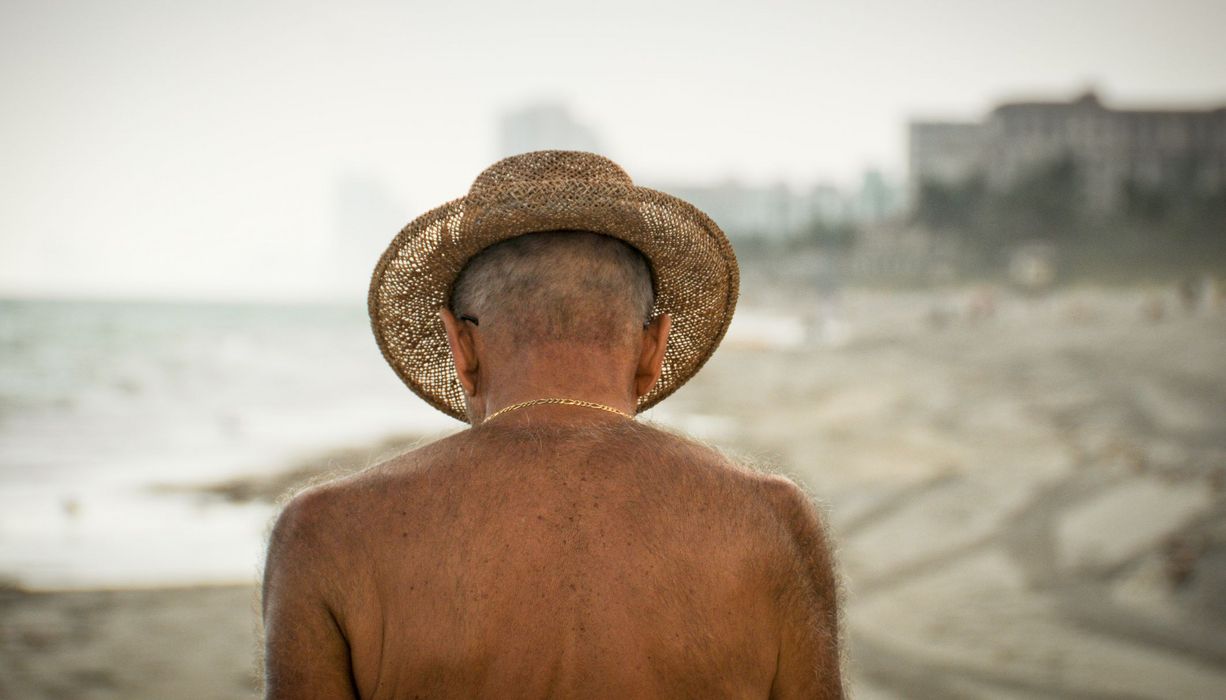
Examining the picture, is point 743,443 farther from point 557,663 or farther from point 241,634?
point 557,663

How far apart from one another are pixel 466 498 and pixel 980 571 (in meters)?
6.36

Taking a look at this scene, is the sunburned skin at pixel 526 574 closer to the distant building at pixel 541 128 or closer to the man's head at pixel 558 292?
the man's head at pixel 558 292

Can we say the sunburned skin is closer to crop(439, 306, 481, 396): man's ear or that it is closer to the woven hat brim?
crop(439, 306, 481, 396): man's ear

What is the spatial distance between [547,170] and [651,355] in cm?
41

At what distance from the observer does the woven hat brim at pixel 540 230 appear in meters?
1.62

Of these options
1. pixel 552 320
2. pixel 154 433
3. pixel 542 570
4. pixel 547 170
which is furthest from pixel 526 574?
pixel 154 433

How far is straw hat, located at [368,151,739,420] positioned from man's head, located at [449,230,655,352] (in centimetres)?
3

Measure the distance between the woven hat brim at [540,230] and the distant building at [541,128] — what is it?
487 feet

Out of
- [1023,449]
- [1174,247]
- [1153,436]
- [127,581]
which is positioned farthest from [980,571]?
[1174,247]

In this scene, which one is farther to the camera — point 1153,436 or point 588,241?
point 1153,436

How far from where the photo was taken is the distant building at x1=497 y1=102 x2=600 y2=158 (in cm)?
14938

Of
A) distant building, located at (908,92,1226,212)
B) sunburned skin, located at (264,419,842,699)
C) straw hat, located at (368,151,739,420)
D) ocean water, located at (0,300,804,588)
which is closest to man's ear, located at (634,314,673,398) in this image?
straw hat, located at (368,151,739,420)

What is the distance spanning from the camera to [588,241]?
5.48 ft

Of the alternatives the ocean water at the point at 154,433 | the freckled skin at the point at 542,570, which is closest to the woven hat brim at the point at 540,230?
the freckled skin at the point at 542,570
